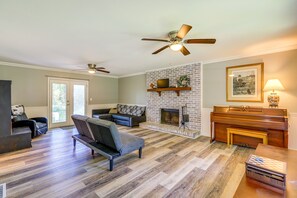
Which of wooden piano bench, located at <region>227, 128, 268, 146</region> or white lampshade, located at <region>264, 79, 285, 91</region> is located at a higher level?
white lampshade, located at <region>264, 79, 285, 91</region>

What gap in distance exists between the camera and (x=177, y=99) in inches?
217

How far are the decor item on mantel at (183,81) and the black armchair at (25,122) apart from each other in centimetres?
491

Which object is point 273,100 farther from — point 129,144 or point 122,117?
point 122,117

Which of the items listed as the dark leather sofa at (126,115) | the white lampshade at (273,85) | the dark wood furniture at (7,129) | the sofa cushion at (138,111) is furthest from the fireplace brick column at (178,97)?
the dark wood furniture at (7,129)

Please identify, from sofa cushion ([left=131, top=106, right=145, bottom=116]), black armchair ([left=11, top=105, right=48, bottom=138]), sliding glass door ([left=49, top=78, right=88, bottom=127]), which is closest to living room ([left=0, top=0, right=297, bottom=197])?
black armchair ([left=11, top=105, right=48, bottom=138])

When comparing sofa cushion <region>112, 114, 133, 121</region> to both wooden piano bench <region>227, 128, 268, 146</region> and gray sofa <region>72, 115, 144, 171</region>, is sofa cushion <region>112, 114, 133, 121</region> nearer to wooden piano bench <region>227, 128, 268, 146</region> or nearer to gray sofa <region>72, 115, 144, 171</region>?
gray sofa <region>72, 115, 144, 171</region>

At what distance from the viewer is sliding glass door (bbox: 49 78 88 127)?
5.96m

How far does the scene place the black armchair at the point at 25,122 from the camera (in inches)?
170

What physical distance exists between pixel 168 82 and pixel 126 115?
2403mm

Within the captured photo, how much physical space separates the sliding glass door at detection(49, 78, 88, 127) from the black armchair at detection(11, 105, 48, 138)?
3.17 feet

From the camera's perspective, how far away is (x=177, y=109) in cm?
551

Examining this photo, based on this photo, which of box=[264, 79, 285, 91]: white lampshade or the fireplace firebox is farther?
the fireplace firebox

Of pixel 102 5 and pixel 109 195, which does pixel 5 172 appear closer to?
pixel 109 195

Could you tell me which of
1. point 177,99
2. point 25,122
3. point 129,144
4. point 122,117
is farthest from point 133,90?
point 129,144
